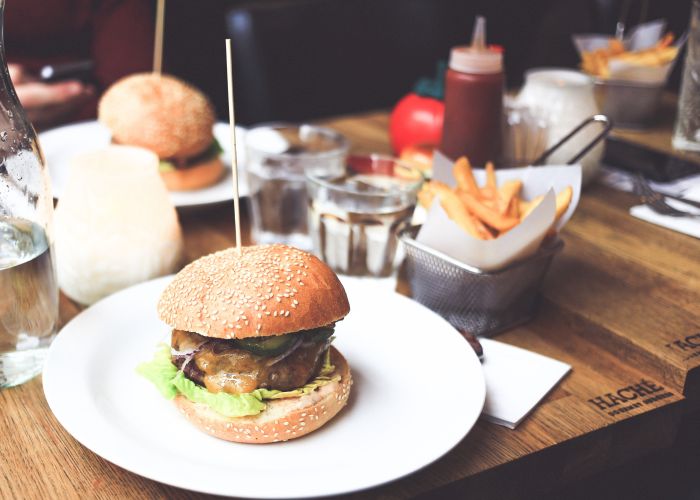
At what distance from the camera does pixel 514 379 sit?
1110mm

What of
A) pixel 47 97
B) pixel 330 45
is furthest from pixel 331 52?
pixel 47 97

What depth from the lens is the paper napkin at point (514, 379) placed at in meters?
1.03

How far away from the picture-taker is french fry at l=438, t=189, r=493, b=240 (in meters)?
1.20

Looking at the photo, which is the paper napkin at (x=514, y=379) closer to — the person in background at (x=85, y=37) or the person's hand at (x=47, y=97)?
the person's hand at (x=47, y=97)

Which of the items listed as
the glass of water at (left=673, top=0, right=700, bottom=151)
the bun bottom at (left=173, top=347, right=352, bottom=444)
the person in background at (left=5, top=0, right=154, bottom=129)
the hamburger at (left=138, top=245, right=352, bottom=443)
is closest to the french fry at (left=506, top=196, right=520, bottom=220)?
the hamburger at (left=138, top=245, right=352, bottom=443)

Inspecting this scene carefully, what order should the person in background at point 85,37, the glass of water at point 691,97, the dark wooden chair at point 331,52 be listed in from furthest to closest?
the person in background at point 85,37
the dark wooden chair at point 331,52
the glass of water at point 691,97

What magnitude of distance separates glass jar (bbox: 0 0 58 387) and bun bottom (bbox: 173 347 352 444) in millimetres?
266

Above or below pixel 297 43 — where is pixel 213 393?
below

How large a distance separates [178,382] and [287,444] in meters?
0.17

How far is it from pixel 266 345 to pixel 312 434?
135mm

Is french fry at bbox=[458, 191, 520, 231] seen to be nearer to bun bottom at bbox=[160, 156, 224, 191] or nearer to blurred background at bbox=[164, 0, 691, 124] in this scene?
bun bottom at bbox=[160, 156, 224, 191]

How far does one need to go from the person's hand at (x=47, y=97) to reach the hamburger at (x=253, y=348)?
61.1 inches

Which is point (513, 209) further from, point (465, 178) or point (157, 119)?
point (157, 119)

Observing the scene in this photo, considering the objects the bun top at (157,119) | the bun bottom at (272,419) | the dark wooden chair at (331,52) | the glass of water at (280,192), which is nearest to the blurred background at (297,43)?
the dark wooden chair at (331,52)
